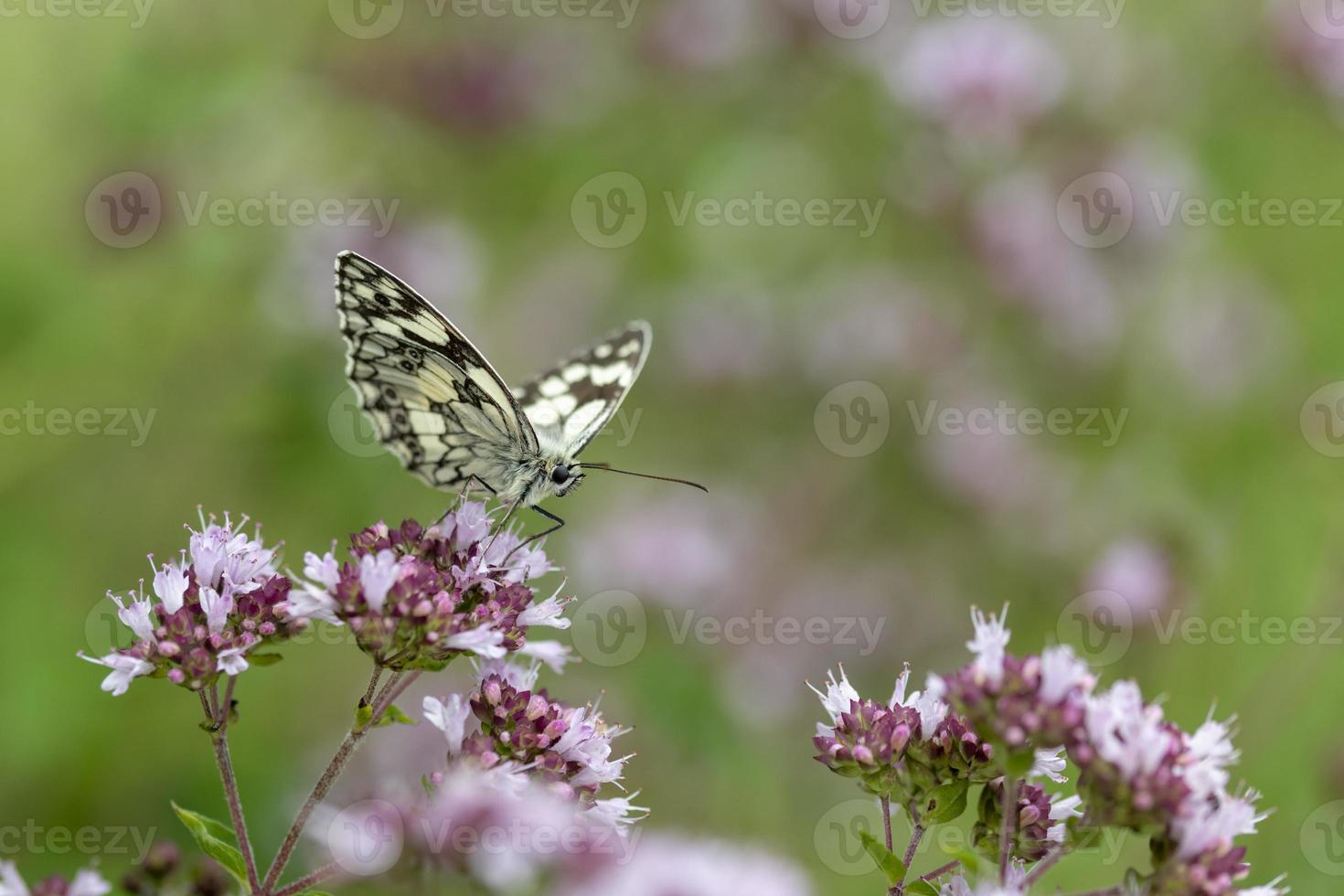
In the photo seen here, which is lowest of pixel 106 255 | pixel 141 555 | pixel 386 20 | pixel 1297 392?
pixel 141 555

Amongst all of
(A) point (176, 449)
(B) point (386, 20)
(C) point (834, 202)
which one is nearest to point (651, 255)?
(C) point (834, 202)

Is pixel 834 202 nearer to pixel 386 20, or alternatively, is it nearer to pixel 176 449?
pixel 386 20

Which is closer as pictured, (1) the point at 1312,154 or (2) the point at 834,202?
(2) the point at 834,202
